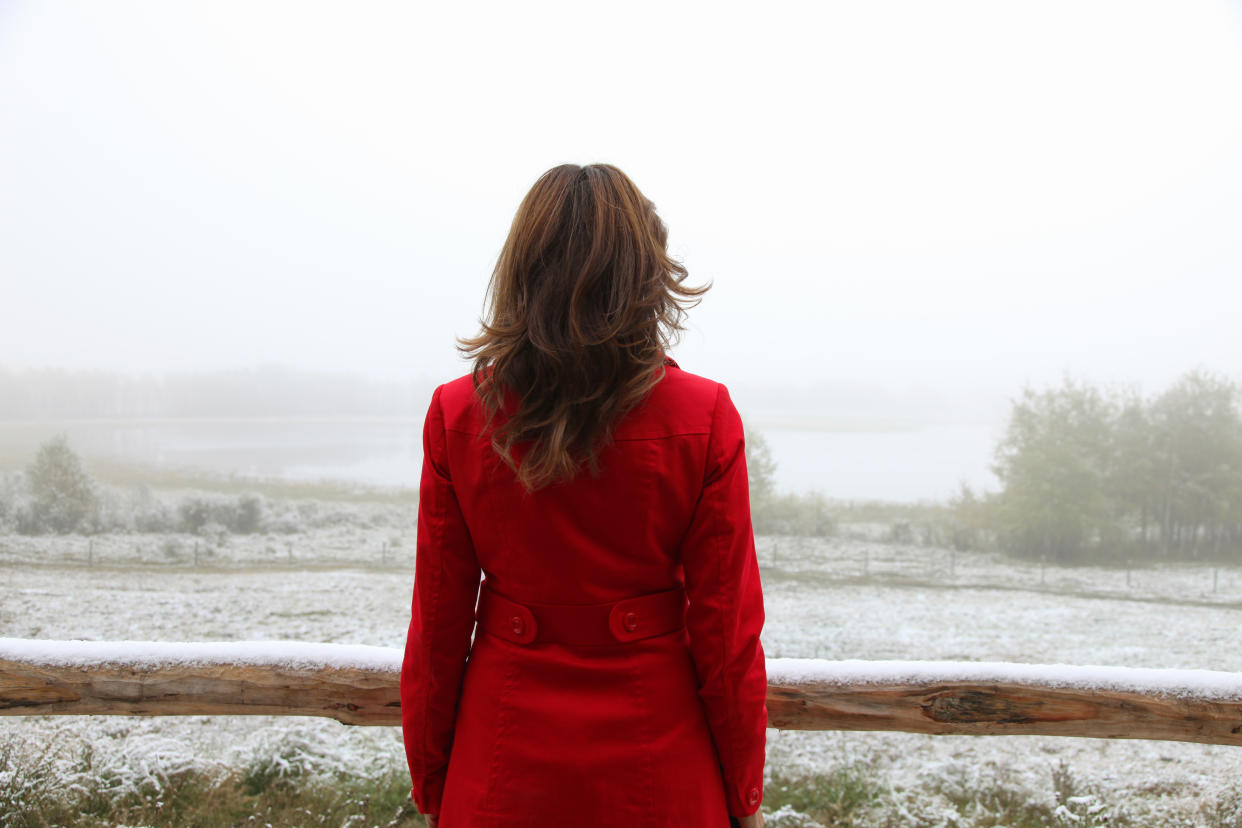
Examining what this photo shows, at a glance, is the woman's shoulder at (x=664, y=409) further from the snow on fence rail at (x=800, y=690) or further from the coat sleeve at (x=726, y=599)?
the snow on fence rail at (x=800, y=690)

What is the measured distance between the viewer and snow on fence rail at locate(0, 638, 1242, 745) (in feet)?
5.67

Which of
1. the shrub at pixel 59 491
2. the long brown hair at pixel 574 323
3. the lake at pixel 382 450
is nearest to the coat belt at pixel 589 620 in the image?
the long brown hair at pixel 574 323

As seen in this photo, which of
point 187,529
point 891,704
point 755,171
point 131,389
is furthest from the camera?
point 755,171

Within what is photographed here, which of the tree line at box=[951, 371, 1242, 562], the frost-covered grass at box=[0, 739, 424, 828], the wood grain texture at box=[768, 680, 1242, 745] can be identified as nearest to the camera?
the wood grain texture at box=[768, 680, 1242, 745]

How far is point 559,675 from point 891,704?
1.28 metres

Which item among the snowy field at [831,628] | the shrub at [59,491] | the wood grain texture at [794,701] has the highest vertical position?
the wood grain texture at [794,701]

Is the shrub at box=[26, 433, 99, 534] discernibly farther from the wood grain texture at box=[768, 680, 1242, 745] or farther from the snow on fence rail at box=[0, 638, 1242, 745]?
the wood grain texture at box=[768, 680, 1242, 745]

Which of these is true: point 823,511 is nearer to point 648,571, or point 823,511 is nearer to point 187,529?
point 187,529

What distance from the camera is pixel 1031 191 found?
563 inches

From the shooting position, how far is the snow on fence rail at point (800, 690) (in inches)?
68.1

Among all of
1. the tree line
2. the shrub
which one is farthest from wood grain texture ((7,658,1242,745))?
the tree line

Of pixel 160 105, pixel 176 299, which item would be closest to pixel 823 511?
pixel 176 299

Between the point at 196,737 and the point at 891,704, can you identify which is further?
the point at 196,737

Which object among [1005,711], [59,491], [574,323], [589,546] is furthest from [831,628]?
[59,491]
